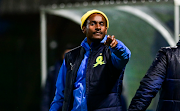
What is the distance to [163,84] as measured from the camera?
3.19m

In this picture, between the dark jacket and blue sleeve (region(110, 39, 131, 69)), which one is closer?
blue sleeve (region(110, 39, 131, 69))

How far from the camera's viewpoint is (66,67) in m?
3.66

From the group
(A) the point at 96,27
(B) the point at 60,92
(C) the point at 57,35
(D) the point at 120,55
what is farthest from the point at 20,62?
(D) the point at 120,55

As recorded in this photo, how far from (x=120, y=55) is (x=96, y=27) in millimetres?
421

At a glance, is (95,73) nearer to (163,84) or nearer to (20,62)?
(163,84)

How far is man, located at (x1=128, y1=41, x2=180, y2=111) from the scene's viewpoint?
3.09m

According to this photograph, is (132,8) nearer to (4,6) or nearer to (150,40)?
(150,40)

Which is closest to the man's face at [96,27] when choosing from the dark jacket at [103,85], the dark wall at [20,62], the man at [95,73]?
the man at [95,73]

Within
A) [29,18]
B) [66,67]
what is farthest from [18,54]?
[66,67]

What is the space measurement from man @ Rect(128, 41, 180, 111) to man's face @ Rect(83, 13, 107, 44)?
0.55 m

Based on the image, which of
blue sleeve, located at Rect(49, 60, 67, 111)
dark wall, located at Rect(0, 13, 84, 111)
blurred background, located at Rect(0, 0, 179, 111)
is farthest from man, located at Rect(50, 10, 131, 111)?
dark wall, located at Rect(0, 13, 84, 111)

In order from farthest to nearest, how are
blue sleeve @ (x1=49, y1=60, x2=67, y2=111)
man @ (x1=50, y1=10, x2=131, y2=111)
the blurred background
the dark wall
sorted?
the dark wall → the blurred background → blue sleeve @ (x1=49, y1=60, x2=67, y2=111) → man @ (x1=50, y1=10, x2=131, y2=111)

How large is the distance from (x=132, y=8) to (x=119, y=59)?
2.08 meters

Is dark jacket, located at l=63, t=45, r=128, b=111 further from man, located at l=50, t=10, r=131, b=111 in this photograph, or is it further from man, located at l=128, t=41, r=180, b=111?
man, located at l=128, t=41, r=180, b=111
